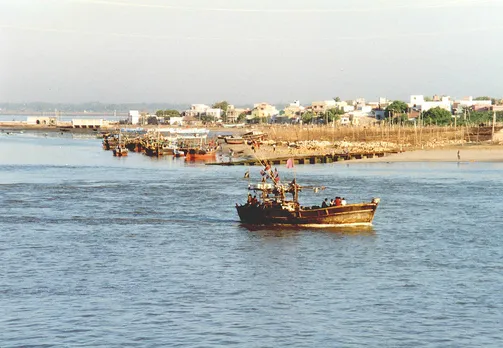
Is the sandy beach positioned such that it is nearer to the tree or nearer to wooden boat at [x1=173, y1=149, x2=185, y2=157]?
wooden boat at [x1=173, y1=149, x2=185, y2=157]

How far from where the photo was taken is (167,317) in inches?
1123

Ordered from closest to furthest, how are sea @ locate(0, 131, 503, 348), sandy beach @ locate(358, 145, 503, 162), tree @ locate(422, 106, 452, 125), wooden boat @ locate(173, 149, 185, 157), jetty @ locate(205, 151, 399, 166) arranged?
1. sea @ locate(0, 131, 503, 348)
2. jetty @ locate(205, 151, 399, 166)
3. sandy beach @ locate(358, 145, 503, 162)
4. wooden boat @ locate(173, 149, 185, 157)
5. tree @ locate(422, 106, 452, 125)

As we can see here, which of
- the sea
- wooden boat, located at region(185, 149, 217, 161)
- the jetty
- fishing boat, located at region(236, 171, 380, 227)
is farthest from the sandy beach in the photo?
fishing boat, located at region(236, 171, 380, 227)

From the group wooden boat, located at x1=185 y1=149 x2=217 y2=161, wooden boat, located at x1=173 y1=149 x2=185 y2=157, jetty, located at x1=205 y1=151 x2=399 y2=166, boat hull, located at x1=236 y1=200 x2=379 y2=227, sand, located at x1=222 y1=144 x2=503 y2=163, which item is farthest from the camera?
wooden boat, located at x1=173 y1=149 x2=185 y2=157

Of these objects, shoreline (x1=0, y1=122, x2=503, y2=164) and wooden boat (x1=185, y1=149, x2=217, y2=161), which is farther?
wooden boat (x1=185, y1=149, x2=217, y2=161)

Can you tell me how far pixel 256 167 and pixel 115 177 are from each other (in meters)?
16.9

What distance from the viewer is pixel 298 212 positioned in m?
47.2

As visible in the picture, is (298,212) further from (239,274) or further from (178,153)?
(178,153)

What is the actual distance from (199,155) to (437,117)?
81.3 metres

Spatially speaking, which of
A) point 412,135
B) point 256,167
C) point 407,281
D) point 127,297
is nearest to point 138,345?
point 127,297

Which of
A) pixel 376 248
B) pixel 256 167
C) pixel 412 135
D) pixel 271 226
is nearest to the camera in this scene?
pixel 376 248

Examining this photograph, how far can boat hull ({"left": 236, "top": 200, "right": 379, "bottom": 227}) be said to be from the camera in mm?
47094

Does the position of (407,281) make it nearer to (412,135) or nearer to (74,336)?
(74,336)

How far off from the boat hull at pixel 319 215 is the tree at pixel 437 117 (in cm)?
13150
